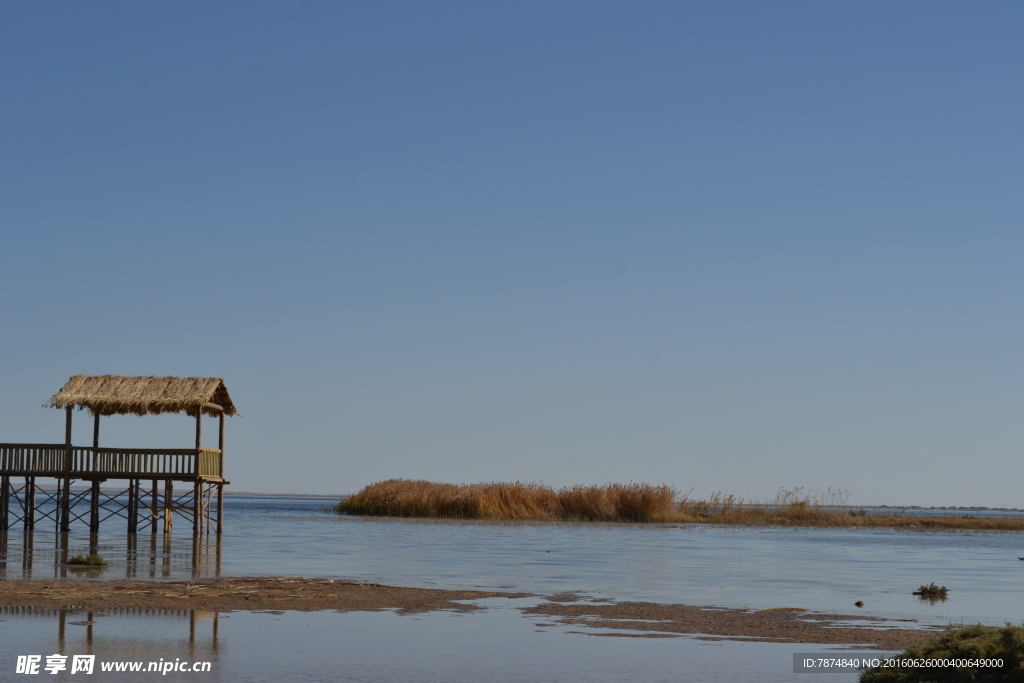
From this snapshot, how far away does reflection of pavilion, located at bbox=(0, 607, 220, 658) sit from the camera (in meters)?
11.5

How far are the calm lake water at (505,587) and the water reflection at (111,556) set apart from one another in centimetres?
8

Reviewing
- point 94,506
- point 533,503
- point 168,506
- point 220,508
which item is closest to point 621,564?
point 220,508

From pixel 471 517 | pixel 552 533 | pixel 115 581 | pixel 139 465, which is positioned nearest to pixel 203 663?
pixel 115 581

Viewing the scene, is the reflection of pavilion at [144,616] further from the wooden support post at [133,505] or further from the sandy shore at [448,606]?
the wooden support post at [133,505]

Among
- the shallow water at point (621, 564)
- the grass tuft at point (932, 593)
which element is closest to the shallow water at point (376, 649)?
the shallow water at point (621, 564)

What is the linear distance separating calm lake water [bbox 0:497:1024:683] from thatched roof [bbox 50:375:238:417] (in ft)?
13.7

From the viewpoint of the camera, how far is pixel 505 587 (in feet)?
64.6

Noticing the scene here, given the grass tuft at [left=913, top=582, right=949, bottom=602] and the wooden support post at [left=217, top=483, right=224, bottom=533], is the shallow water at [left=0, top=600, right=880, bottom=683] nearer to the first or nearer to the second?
the grass tuft at [left=913, top=582, right=949, bottom=602]

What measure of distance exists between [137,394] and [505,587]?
2035 cm

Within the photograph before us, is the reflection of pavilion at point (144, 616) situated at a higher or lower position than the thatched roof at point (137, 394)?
lower

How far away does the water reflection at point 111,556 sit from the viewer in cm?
1978

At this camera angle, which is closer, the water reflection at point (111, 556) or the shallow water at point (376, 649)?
the shallow water at point (376, 649)

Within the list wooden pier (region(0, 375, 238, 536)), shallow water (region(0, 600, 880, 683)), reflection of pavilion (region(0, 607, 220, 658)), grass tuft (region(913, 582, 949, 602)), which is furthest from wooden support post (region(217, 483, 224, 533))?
grass tuft (region(913, 582, 949, 602))

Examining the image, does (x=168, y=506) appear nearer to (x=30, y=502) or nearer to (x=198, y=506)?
(x=198, y=506)
